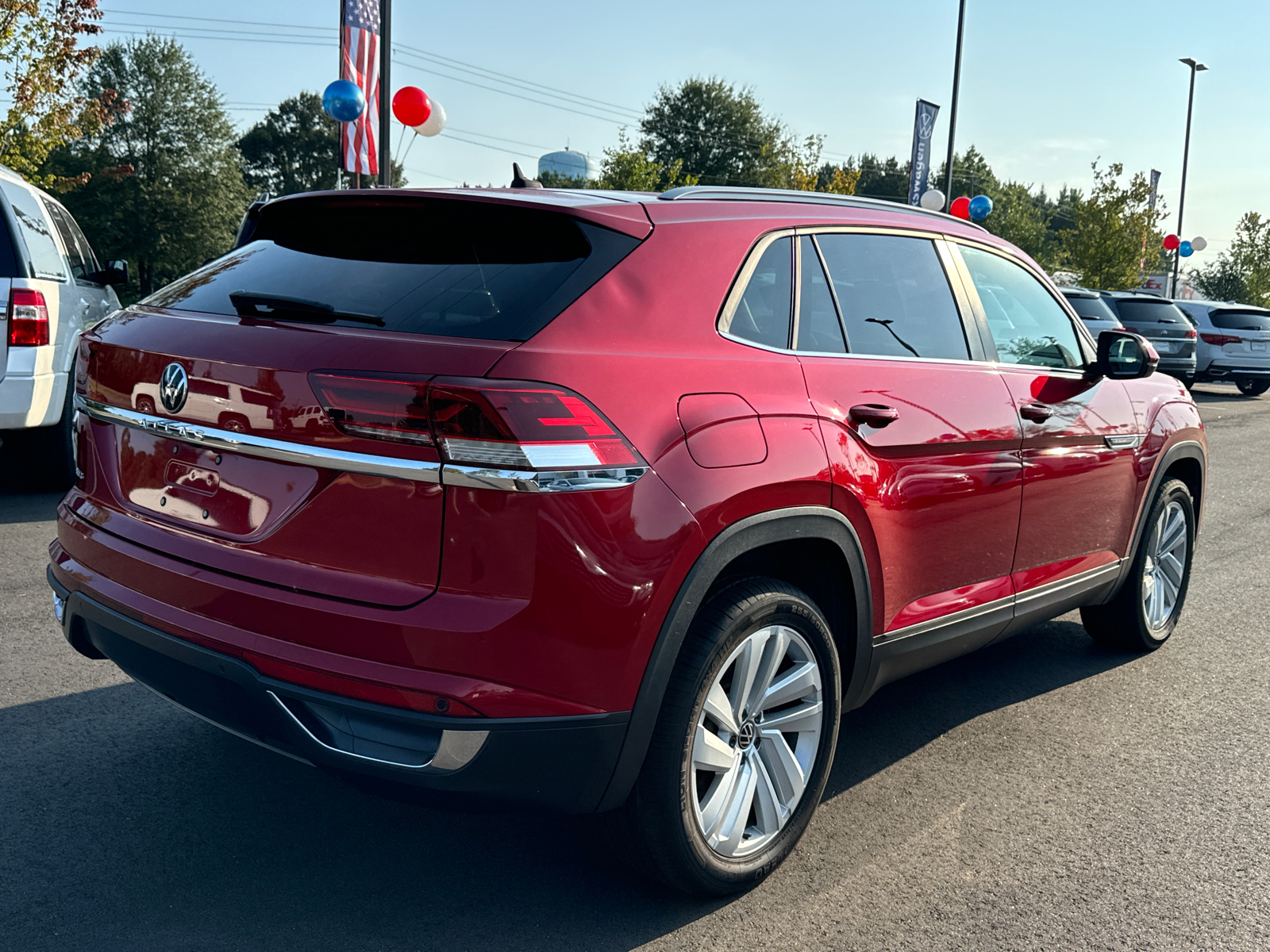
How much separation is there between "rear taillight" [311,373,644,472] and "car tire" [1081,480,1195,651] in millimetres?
3200

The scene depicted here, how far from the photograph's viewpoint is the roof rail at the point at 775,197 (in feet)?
9.76

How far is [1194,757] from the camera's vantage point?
3.80 metres

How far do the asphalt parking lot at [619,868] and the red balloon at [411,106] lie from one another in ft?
31.5

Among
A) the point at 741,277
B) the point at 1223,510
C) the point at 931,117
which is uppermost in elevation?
the point at 931,117

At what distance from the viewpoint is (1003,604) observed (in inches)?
146

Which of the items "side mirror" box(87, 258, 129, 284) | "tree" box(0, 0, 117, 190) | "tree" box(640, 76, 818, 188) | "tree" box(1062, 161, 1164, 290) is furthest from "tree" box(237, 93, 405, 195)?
"side mirror" box(87, 258, 129, 284)

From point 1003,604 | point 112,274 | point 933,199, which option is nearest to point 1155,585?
point 1003,604

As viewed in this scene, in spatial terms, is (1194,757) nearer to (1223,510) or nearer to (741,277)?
(741,277)

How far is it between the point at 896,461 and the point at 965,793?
3.74 ft

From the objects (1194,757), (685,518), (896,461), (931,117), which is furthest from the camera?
(931,117)

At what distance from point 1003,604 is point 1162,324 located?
751 inches

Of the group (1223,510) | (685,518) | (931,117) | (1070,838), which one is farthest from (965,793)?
(931,117)

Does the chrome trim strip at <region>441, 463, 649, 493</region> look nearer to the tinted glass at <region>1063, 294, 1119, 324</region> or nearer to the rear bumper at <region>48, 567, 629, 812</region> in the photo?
the rear bumper at <region>48, 567, 629, 812</region>

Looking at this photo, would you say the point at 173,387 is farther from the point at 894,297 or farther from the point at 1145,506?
the point at 1145,506
